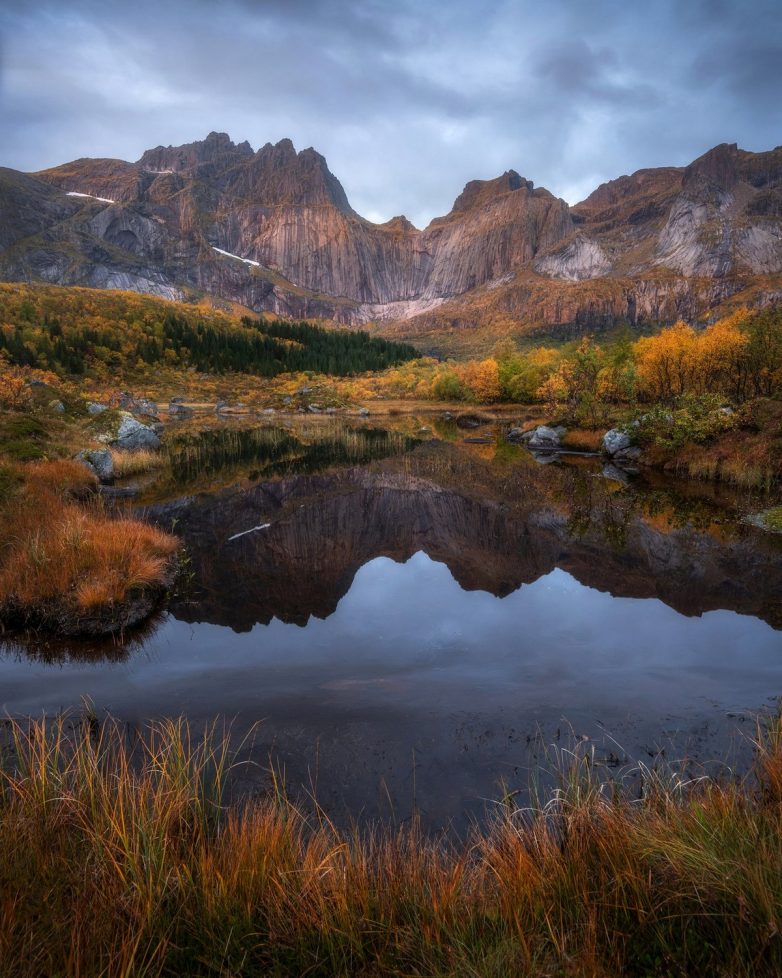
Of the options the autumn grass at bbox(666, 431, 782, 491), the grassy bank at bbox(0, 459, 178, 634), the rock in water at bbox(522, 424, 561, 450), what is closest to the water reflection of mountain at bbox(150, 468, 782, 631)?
the grassy bank at bbox(0, 459, 178, 634)

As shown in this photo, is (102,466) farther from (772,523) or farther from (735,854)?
(772,523)

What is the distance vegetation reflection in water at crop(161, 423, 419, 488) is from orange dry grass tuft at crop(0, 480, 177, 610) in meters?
11.1

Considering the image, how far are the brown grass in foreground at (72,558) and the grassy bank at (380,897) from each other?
569 cm

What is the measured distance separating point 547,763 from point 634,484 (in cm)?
2096

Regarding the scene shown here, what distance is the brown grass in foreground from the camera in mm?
8508

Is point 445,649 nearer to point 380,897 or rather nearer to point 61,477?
point 380,897

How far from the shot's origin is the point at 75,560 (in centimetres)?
899

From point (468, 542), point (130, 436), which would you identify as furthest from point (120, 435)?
point (468, 542)

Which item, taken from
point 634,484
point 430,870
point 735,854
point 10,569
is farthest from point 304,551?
point 634,484

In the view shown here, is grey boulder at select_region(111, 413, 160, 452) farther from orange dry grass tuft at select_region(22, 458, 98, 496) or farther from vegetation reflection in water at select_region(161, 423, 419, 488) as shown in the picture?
orange dry grass tuft at select_region(22, 458, 98, 496)

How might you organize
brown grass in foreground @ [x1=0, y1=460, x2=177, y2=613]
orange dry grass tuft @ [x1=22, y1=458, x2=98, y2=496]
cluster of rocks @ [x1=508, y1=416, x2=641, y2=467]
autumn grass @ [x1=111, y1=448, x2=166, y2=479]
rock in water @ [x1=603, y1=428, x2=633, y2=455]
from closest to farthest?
brown grass in foreground @ [x1=0, y1=460, x2=177, y2=613]
orange dry grass tuft @ [x1=22, y1=458, x2=98, y2=496]
autumn grass @ [x1=111, y1=448, x2=166, y2=479]
cluster of rocks @ [x1=508, y1=416, x2=641, y2=467]
rock in water @ [x1=603, y1=428, x2=633, y2=455]

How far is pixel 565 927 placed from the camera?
279cm

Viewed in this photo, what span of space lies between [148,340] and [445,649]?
357 ft

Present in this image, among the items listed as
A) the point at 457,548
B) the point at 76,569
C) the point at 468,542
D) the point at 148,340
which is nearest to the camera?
the point at 76,569
